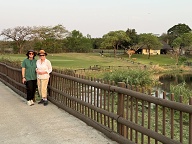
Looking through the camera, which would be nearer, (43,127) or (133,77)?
(43,127)

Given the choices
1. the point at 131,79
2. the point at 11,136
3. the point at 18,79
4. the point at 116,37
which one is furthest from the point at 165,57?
the point at 11,136

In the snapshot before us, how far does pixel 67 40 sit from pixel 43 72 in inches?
2870

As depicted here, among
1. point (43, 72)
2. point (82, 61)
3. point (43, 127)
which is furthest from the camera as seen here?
point (82, 61)

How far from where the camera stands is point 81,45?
273 ft

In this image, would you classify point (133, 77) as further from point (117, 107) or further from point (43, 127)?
point (117, 107)

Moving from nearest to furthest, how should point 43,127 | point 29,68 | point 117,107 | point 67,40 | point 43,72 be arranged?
point 117,107 → point 43,127 → point 43,72 → point 29,68 → point 67,40

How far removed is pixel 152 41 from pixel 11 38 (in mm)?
38129

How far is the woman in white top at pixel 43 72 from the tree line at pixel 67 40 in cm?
5843

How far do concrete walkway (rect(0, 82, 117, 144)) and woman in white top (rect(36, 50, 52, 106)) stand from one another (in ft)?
1.66

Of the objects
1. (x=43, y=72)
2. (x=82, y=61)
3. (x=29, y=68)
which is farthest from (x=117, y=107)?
(x=82, y=61)

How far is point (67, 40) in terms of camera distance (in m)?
81.1

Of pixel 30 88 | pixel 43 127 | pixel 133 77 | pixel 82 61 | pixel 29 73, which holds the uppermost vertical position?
pixel 29 73

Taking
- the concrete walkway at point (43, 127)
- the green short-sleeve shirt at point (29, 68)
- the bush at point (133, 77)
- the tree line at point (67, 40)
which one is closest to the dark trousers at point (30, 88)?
the green short-sleeve shirt at point (29, 68)

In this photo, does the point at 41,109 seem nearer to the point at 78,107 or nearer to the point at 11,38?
the point at 78,107
